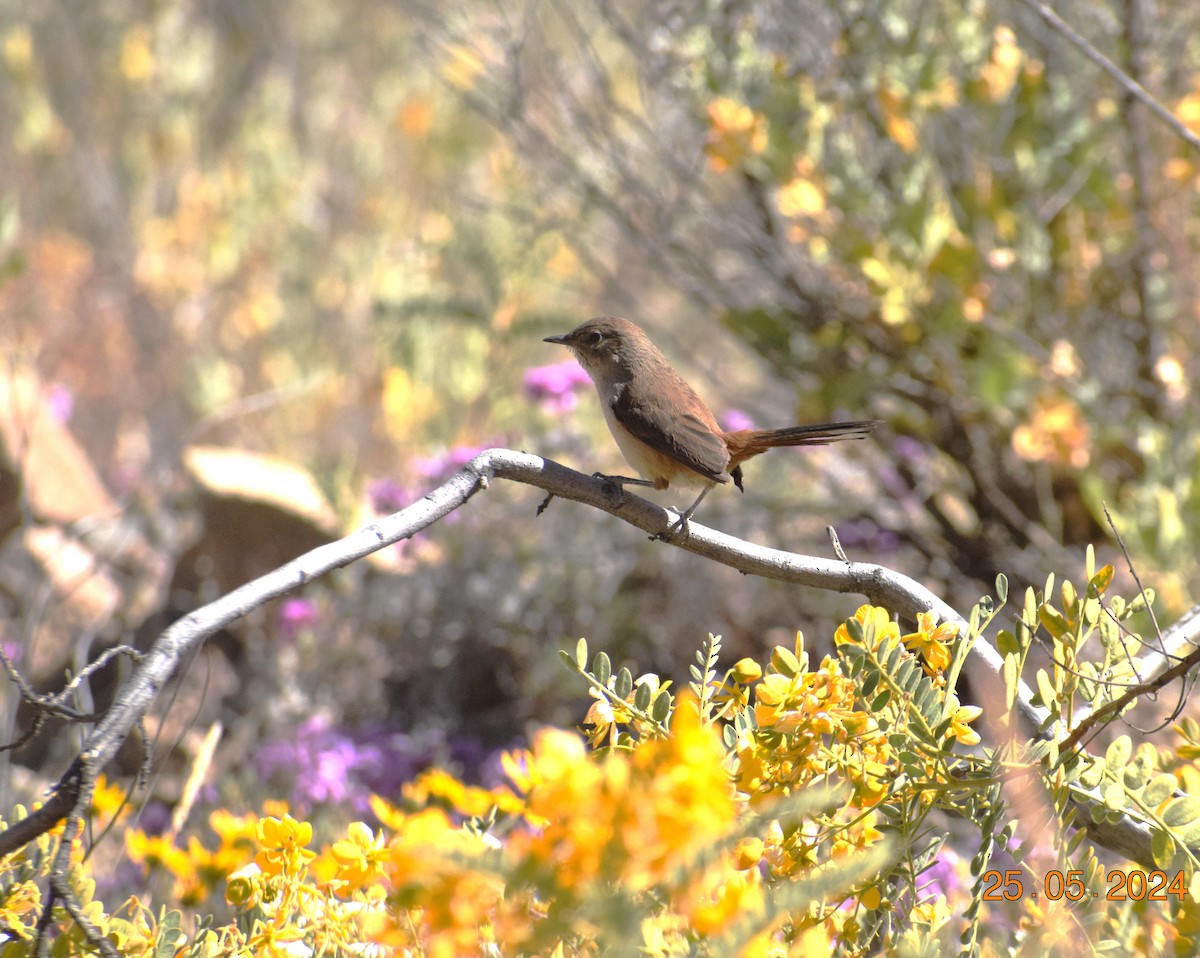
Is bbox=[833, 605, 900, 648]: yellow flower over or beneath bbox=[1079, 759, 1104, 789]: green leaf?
over

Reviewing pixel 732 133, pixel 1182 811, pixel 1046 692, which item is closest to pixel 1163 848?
pixel 1182 811

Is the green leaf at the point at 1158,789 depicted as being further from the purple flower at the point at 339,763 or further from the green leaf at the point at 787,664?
the purple flower at the point at 339,763

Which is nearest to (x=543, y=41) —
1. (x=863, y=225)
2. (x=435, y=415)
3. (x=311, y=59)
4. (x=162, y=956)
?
(x=863, y=225)

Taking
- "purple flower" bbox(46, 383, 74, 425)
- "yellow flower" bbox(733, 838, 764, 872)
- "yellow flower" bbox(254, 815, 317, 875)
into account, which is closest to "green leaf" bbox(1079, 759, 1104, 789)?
"yellow flower" bbox(733, 838, 764, 872)

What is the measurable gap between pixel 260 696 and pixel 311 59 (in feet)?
21.5

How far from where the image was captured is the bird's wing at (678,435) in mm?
2328

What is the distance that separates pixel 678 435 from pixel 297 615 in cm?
179

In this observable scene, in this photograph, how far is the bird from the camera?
231 cm

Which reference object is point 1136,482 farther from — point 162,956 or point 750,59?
point 162,956

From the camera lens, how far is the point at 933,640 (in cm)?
128

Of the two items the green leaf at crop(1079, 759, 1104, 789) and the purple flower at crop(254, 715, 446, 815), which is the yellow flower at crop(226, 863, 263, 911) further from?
the purple flower at crop(254, 715, 446, 815)

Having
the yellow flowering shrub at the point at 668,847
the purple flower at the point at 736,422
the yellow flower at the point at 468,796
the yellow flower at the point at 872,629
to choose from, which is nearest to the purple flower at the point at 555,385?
the purple flower at the point at 736,422

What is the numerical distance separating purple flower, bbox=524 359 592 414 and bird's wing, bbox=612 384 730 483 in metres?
1.44

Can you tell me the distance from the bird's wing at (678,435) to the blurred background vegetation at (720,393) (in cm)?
83
